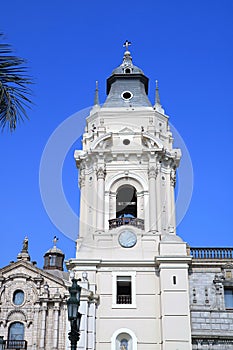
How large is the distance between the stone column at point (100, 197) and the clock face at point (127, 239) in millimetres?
1626

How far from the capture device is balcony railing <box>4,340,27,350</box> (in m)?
31.7

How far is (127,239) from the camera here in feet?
110

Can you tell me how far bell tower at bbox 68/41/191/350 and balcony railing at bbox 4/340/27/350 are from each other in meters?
4.81

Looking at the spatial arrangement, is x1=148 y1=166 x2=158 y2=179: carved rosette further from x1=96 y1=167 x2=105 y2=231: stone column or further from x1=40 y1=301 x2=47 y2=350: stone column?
x1=40 y1=301 x2=47 y2=350: stone column

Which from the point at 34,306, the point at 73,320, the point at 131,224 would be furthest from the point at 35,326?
the point at 73,320

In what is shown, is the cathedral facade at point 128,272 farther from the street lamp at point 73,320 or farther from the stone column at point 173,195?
the street lamp at point 73,320

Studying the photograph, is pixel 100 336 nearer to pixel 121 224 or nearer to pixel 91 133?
pixel 121 224

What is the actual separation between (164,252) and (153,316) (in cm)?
398

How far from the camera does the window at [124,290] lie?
3149 centimetres

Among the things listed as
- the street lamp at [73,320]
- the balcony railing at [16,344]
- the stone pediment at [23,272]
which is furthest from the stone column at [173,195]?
the street lamp at [73,320]

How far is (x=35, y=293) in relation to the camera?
33.5m

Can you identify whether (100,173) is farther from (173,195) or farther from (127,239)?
(173,195)

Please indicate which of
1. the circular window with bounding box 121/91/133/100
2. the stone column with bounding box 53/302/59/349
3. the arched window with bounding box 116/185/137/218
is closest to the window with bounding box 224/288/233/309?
the arched window with bounding box 116/185/137/218

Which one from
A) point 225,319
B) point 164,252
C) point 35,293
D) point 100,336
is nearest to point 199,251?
point 164,252
